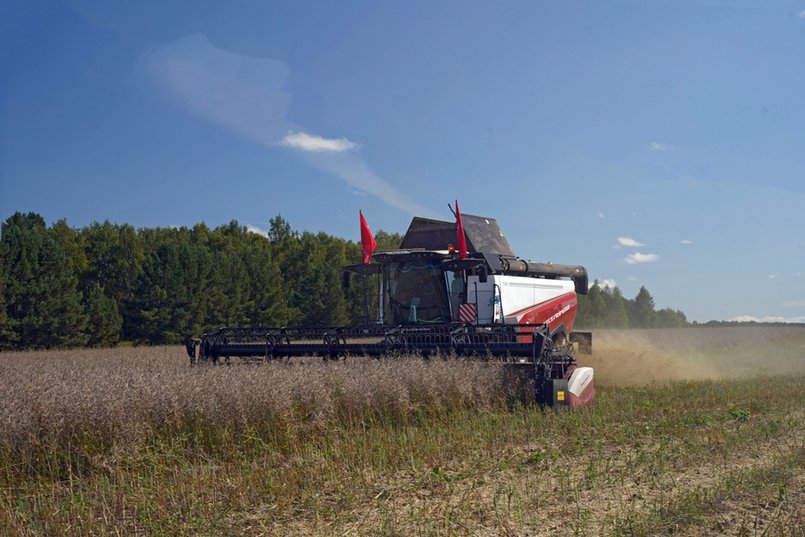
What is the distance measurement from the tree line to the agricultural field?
29719 millimetres

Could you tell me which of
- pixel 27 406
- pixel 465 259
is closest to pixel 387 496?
pixel 27 406

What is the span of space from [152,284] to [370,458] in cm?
3590

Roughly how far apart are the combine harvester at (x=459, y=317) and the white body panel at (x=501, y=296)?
17 millimetres

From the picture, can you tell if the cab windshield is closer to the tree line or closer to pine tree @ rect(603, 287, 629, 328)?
the tree line

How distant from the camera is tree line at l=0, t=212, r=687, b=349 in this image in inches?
1332

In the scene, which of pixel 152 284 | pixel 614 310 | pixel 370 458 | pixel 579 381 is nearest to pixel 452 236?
pixel 579 381

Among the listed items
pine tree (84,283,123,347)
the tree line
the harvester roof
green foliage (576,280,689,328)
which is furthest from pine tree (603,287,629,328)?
the harvester roof

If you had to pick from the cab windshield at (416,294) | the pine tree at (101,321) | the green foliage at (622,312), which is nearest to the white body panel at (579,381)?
the cab windshield at (416,294)

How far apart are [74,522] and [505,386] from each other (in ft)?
19.4

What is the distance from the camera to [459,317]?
475 inches

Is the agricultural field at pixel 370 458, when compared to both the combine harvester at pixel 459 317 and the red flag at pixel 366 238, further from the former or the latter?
the red flag at pixel 366 238

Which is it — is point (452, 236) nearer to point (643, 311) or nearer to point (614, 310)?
point (614, 310)

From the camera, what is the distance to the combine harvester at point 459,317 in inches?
376

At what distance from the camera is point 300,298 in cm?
4841
